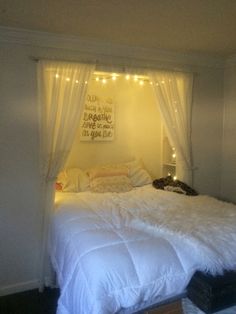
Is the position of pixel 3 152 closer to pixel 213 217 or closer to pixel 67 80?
pixel 67 80

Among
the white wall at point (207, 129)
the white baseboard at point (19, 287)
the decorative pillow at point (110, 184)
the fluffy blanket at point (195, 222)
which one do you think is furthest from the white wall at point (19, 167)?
the white wall at point (207, 129)

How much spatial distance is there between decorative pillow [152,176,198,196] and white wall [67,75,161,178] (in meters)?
0.63

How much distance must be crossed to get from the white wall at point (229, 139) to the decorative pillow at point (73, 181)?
197cm

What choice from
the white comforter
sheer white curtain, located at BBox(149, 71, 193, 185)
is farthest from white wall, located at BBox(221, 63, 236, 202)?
the white comforter

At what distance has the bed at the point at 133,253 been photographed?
1.71m

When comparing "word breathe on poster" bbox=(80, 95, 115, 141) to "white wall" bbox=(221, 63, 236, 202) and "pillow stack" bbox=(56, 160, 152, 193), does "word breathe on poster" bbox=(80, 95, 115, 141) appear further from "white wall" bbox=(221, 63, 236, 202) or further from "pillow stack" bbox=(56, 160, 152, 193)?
"white wall" bbox=(221, 63, 236, 202)

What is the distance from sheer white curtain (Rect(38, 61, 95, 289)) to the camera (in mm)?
2791

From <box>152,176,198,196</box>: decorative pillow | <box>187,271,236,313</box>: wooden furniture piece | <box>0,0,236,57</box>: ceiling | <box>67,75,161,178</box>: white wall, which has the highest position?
<box>0,0,236,57</box>: ceiling

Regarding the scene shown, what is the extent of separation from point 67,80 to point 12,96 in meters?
0.57

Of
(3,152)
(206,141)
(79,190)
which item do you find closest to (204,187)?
(206,141)

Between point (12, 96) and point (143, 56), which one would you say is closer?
point (12, 96)

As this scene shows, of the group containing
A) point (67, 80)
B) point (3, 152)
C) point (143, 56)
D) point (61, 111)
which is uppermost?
point (143, 56)

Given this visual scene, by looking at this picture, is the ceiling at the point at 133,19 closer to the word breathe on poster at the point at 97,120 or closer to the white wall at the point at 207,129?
the white wall at the point at 207,129

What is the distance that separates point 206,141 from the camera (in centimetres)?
385
